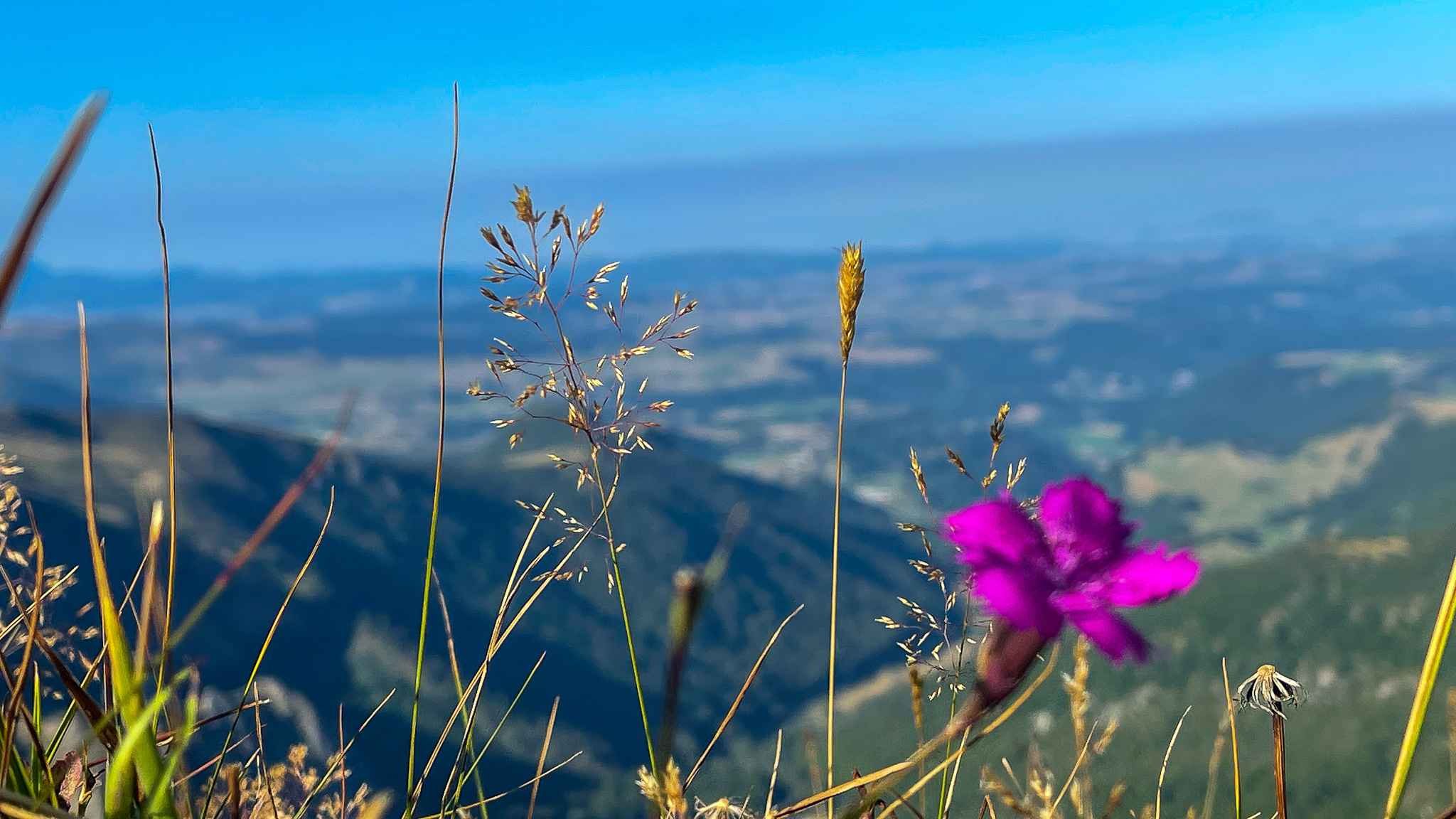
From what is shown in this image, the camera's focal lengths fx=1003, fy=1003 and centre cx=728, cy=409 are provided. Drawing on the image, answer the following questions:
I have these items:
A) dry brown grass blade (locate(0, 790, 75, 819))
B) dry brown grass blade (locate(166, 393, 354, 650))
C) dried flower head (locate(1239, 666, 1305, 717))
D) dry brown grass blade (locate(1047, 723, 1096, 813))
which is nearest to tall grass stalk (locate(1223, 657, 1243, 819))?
dried flower head (locate(1239, 666, 1305, 717))

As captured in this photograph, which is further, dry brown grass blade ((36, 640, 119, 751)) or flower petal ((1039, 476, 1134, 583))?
dry brown grass blade ((36, 640, 119, 751))

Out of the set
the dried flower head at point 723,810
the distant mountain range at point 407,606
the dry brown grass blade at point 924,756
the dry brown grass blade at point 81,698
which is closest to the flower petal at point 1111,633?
the dry brown grass blade at point 924,756

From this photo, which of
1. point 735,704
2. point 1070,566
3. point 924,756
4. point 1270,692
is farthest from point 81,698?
point 1270,692

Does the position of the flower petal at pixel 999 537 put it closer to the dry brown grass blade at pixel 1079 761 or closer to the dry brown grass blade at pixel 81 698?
the dry brown grass blade at pixel 1079 761

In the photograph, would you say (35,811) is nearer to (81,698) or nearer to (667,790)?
(81,698)

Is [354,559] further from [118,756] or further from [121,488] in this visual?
[118,756]

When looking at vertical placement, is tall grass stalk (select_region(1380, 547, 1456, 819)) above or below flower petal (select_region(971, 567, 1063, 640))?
below

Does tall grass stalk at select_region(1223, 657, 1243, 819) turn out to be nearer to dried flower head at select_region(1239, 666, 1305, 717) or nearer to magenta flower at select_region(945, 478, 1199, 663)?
dried flower head at select_region(1239, 666, 1305, 717)
